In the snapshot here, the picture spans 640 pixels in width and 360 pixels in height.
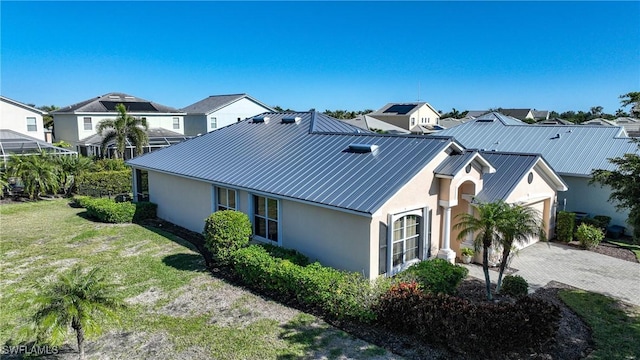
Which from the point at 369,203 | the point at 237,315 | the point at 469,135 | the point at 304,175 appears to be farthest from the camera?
the point at 469,135

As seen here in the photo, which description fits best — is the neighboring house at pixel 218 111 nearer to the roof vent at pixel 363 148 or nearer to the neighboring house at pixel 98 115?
the neighboring house at pixel 98 115

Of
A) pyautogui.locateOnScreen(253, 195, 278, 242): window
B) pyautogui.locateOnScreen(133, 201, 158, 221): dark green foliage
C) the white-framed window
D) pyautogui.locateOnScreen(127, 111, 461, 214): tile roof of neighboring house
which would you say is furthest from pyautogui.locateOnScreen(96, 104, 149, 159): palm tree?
pyautogui.locateOnScreen(253, 195, 278, 242): window

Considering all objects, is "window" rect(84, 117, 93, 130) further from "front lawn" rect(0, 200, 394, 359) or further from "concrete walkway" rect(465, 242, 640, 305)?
"concrete walkway" rect(465, 242, 640, 305)

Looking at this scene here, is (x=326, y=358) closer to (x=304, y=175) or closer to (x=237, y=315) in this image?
(x=237, y=315)

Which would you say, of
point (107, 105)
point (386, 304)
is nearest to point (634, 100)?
point (386, 304)

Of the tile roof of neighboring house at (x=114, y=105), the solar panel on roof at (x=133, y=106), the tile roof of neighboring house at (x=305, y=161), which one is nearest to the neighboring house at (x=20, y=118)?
the tile roof of neighboring house at (x=114, y=105)
